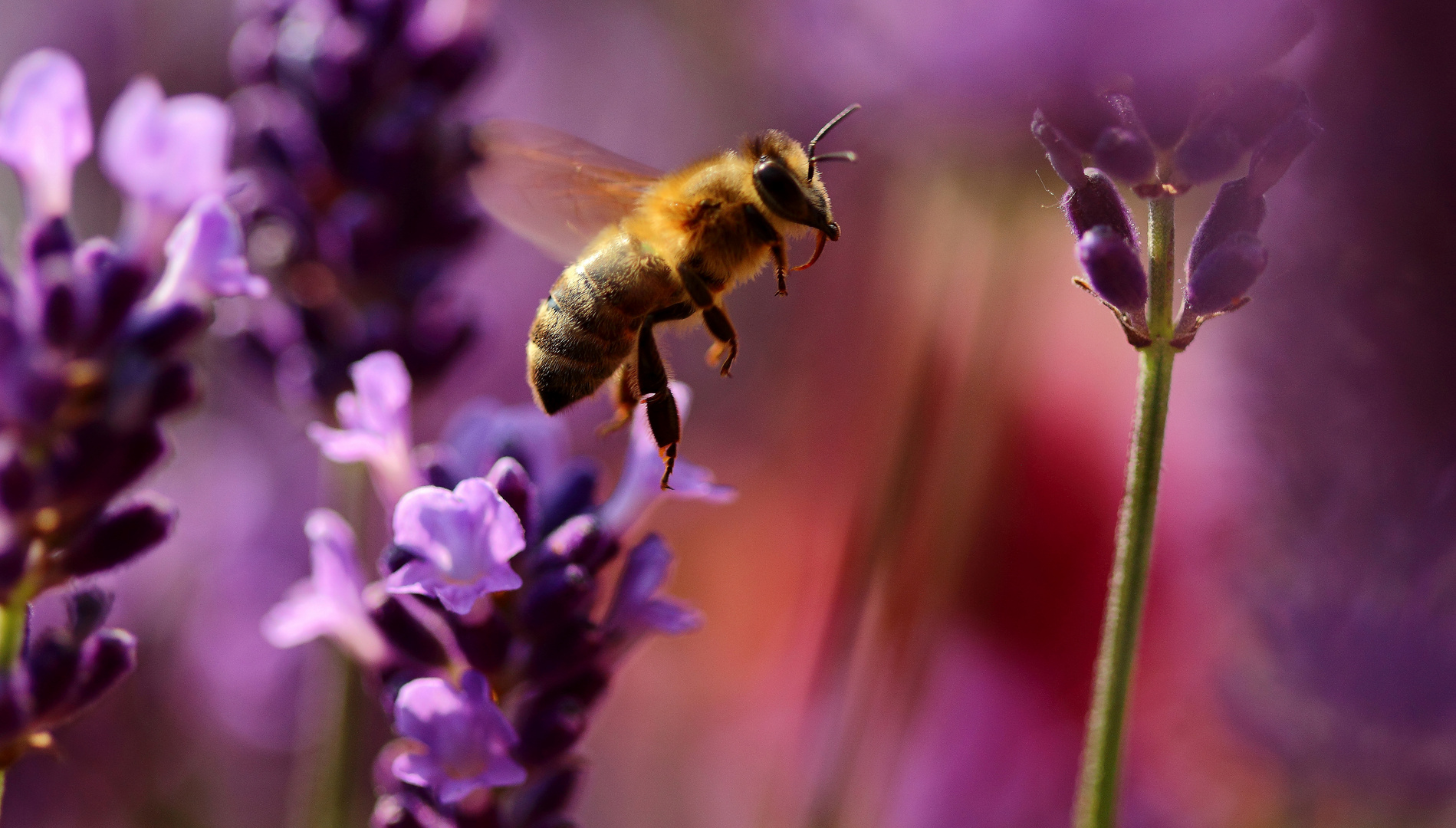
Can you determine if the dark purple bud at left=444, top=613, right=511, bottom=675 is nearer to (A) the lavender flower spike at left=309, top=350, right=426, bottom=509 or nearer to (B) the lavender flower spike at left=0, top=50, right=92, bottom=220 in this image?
(A) the lavender flower spike at left=309, top=350, right=426, bottom=509

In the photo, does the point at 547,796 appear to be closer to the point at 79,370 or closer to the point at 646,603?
the point at 646,603

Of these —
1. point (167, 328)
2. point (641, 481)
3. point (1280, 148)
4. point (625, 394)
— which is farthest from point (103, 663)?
point (1280, 148)

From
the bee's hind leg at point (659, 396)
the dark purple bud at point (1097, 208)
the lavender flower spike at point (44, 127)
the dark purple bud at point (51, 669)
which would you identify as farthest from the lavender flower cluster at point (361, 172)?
the dark purple bud at point (1097, 208)

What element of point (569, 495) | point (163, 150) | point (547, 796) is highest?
point (163, 150)

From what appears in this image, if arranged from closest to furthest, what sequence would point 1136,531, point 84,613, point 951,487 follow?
point 1136,531 < point 84,613 < point 951,487

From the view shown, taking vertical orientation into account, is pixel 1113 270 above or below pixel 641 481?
above

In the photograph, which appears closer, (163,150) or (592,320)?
(163,150)

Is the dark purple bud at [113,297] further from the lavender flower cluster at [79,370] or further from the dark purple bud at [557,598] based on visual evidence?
the dark purple bud at [557,598]
